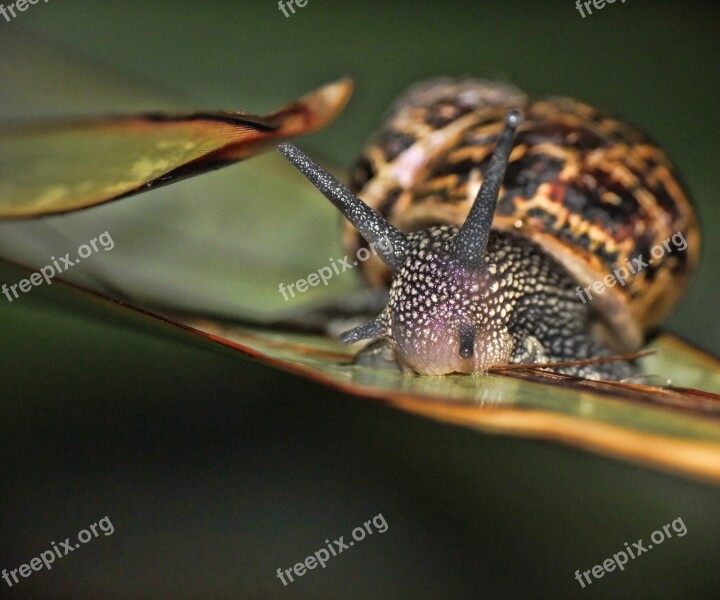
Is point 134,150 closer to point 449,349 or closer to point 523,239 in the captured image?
point 449,349

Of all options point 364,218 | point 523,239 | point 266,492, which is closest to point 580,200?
point 523,239

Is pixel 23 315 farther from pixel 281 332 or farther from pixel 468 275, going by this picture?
pixel 468 275

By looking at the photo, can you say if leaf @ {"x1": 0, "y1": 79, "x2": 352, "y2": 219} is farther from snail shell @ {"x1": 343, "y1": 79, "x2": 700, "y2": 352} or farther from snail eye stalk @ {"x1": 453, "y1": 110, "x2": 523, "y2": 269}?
snail shell @ {"x1": 343, "y1": 79, "x2": 700, "y2": 352}

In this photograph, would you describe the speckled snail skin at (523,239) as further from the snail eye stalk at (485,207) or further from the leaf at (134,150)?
the leaf at (134,150)

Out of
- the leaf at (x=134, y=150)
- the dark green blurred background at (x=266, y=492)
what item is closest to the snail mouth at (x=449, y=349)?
the dark green blurred background at (x=266, y=492)

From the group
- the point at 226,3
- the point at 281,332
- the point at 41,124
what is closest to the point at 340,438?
the point at 281,332

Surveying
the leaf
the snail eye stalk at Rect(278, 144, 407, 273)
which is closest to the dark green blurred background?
the leaf
